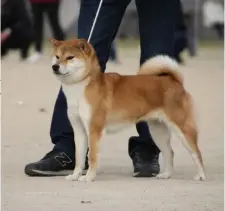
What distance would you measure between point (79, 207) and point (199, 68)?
36.3 ft

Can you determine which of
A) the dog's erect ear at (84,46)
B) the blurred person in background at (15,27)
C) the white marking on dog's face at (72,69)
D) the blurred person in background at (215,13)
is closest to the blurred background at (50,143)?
the blurred person in background at (15,27)

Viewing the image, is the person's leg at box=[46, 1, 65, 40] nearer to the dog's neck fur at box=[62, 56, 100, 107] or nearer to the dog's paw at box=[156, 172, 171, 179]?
the dog's paw at box=[156, 172, 171, 179]

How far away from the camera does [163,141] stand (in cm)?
554

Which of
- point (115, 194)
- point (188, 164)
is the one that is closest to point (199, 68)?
point (188, 164)

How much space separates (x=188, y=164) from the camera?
238 inches

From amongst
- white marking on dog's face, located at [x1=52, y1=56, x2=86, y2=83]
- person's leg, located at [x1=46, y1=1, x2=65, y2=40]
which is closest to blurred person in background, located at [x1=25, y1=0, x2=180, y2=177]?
white marking on dog's face, located at [x1=52, y1=56, x2=86, y2=83]

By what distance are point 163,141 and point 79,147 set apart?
55cm

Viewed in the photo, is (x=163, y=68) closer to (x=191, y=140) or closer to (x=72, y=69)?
(x=191, y=140)

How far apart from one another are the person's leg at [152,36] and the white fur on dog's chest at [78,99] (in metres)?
0.63

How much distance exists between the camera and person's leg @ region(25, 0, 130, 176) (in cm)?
552

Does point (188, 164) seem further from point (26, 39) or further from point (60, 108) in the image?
point (26, 39)

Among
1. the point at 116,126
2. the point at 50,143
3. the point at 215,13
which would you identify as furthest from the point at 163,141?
the point at 215,13

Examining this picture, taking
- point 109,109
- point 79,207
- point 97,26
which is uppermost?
point 97,26

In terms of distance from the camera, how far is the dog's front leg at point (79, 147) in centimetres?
530
